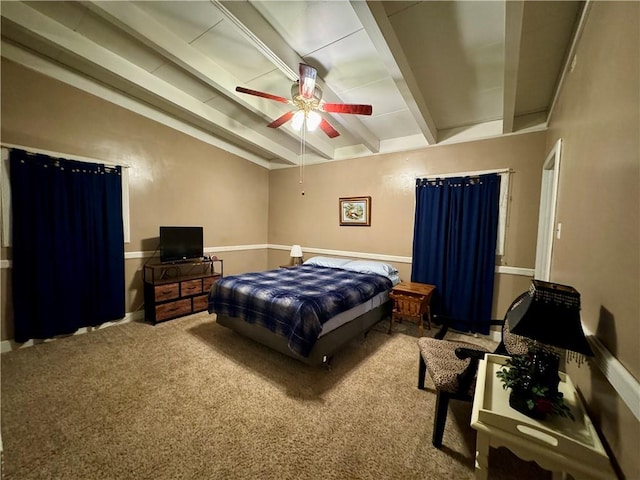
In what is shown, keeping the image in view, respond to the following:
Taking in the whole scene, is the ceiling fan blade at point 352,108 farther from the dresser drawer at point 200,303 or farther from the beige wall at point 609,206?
the dresser drawer at point 200,303

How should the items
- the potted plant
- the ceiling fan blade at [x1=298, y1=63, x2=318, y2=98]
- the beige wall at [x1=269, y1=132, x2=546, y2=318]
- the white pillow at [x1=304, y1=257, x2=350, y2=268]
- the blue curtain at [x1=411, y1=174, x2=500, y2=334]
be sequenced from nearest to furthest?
1. the potted plant
2. the ceiling fan blade at [x1=298, y1=63, x2=318, y2=98]
3. the beige wall at [x1=269, y1=132, x2=546, y2=318]
4. the blue curtain at [x1=411, y1=174, x2=500, y2=334]
5. the white pillow at [x1=304, y1=257, x2=350, y2=268]

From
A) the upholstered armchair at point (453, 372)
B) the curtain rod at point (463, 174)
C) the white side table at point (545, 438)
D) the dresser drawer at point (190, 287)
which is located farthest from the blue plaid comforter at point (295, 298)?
the curtain rod at point (463, 174)

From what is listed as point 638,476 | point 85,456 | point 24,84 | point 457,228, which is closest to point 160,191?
point 24,84

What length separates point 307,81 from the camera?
7.37 feet

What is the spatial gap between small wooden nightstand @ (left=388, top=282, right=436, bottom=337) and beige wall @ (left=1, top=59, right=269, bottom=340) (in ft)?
10.2

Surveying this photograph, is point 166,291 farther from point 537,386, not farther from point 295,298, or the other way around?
point 537,386

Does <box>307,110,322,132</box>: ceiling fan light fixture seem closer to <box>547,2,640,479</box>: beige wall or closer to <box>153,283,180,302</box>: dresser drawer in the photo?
<box>547,2,640,479</box>: beige wall

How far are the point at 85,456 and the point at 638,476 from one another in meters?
2.51

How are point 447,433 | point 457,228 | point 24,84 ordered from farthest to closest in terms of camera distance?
point 457,228
point 24,84
point 447,433

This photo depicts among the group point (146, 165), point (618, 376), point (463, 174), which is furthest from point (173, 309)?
point (463, 174)

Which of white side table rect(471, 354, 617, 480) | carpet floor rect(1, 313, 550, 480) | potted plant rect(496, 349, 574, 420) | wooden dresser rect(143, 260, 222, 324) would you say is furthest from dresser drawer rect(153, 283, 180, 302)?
potted plant rect(496, 349, 574, 420)

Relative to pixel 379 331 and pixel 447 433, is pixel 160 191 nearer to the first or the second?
pixel 379 331

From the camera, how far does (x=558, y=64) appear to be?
2055 millimetres

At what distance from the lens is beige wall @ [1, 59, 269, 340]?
262 cm
